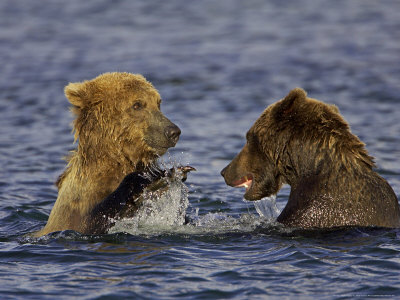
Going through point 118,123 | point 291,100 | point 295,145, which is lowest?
point 295,145

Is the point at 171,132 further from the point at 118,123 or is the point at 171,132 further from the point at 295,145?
the point at 295,145

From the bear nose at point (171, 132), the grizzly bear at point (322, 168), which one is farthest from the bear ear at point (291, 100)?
the bear nose at point (171, 132)

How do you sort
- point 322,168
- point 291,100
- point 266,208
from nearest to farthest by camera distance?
point 322,168 < point 291,100 < point 266,208

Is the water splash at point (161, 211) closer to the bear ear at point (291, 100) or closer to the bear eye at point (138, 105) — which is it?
the bear eye at point (138, 105)

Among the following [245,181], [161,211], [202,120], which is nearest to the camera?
[245,181]

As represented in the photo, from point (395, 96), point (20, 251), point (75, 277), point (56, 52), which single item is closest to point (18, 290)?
point (75, 277)

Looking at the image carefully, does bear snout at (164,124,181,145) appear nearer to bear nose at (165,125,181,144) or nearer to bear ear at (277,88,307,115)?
bear nose at (165,125,181,144)

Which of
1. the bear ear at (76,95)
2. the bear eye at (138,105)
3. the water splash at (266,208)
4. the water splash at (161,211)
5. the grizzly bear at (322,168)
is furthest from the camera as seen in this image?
the water splash at (266,208)

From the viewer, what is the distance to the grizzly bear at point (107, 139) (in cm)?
737

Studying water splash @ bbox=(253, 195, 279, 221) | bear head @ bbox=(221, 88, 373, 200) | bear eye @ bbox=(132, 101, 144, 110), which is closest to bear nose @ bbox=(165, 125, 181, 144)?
bear eye @ bbox=(132, 101, 144, 110)

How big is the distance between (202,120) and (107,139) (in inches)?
267

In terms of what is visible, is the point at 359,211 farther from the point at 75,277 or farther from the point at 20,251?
the point at 20,251

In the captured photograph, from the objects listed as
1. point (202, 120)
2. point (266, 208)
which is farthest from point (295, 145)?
point (202, 120)

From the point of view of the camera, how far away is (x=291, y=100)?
6832 mm
